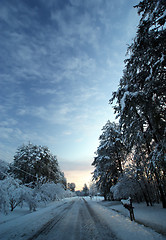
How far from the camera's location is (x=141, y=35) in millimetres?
5465

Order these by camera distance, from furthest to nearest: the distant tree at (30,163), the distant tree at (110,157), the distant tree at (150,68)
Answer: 1. the distant tree at (30,163)
2. the distant tree at (110,157)
3. the distant tree at (150,68)

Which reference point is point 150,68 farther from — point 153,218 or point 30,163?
point 30,163

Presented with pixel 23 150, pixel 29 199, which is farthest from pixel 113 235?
pixel 23 150

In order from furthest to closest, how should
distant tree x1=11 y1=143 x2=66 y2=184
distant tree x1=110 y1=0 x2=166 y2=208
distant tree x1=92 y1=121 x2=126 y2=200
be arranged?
1. distant tree x1=11 y1=143 x2=66 y2=184
2. distant tree x1=92 y1=121 x2=126 y2=200
3. distant tree x1=110 y1=0 x2=166 y2=208

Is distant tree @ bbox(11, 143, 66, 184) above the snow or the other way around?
above

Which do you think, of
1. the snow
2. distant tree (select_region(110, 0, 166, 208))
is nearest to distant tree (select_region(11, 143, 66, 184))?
the snow

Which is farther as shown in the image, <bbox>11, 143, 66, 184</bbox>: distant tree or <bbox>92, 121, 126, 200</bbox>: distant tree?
<bbox>11, 143, 66, 184</bbox>: distant tree

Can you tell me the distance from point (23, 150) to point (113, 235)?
3005 cm

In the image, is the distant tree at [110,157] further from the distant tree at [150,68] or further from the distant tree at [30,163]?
the distant tree at [30,163]

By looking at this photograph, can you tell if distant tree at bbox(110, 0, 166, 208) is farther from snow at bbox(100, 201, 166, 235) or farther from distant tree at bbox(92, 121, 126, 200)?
distant tree at bbox(92, 121, 126, 200)

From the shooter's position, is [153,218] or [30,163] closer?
[153,218]

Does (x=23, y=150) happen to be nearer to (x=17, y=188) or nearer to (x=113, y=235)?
(x=17, y=188)

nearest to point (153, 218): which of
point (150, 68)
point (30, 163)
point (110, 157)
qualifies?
point (150, 68)

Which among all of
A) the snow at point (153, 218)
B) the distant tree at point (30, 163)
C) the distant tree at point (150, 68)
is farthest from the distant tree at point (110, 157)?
the distant tree at point (30, 163)
